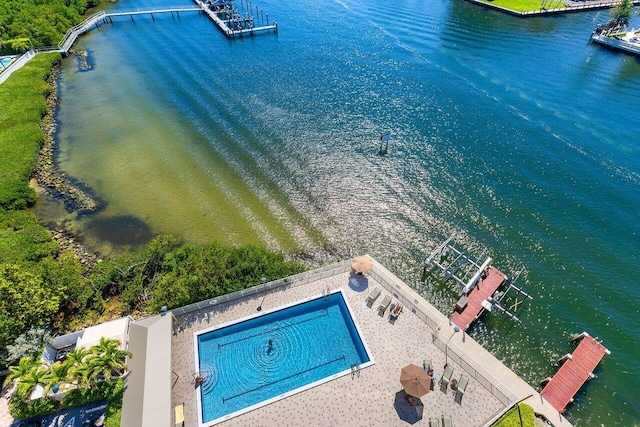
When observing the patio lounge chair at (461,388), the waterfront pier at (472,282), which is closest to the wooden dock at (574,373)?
the waterfront pier at (472,282)

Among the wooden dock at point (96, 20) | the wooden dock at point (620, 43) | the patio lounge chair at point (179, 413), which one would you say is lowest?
the patio lounge chair at point (179, 413)

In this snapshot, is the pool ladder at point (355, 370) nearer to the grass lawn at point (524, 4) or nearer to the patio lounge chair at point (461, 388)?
the patio lounge chair at point (461, 388)

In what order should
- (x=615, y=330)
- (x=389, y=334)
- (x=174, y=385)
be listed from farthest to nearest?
(x=615, y=330) → (x=389, y=334) → (x=174, y=385)

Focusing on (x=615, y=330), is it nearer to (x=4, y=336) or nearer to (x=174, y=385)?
(x=174, y=385)

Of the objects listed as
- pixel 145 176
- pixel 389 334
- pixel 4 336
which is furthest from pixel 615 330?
pixel 145 176

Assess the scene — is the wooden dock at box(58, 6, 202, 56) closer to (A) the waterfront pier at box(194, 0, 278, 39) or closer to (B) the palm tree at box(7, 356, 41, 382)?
(A) the waterfront pier at box(194, 0, 278, 39)

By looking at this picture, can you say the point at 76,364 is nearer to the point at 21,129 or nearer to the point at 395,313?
the point at 395,313
